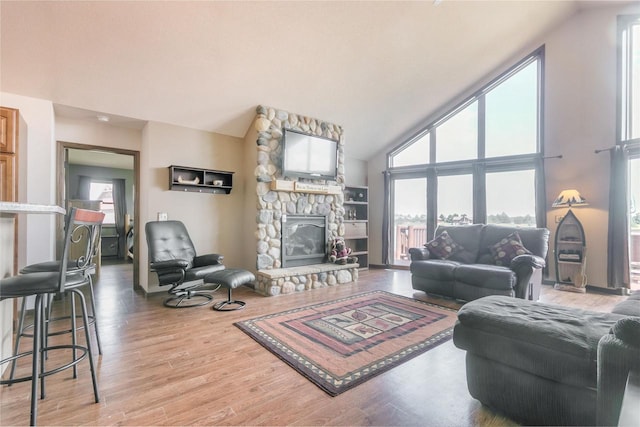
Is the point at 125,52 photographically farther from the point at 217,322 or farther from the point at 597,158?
the point at 597,158

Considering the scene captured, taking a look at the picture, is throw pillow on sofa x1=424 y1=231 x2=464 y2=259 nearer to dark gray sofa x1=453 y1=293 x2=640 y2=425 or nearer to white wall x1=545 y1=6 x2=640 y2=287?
white wall x1=545 y1=6 x2=640 y2=287

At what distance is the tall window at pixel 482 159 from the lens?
16.8 ft

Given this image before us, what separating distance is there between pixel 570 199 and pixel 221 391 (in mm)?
5490

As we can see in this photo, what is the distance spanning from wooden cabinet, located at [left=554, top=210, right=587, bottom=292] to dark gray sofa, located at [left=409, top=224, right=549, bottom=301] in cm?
100

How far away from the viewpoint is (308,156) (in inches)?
192

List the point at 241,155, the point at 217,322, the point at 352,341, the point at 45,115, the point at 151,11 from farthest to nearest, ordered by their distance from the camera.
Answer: the point at 241,155
the point at 45,115
the point at 217,322
the point at 151,11
the point at 352,341

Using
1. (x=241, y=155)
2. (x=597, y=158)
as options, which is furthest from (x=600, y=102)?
(x=241, y=155)

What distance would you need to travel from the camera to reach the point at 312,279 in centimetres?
449

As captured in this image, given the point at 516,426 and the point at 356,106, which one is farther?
the point at 356,106

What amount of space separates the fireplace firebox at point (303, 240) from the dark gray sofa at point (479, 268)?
159 centimetres

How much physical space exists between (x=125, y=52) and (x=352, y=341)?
3.75 m

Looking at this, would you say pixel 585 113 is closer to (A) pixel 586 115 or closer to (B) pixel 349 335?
(A) pixel 586 115

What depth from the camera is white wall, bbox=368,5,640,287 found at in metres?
4.44

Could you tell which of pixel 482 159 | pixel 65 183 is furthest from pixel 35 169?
pixel 482 159
